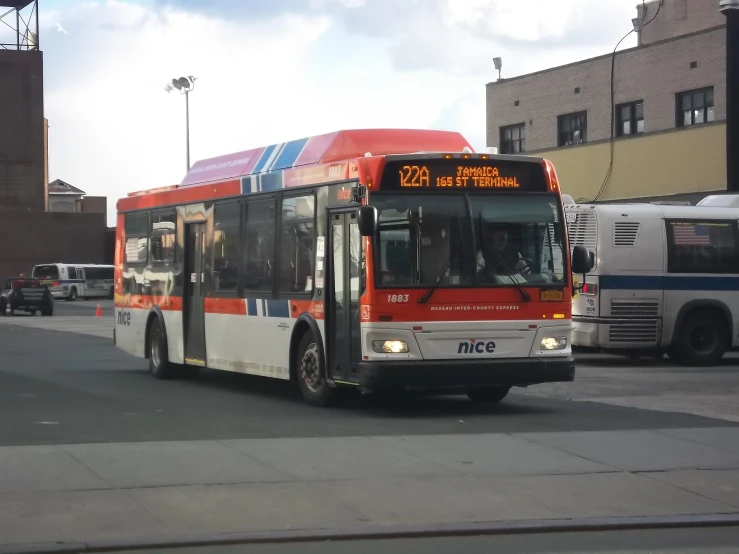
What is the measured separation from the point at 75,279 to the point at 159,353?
5667 cm

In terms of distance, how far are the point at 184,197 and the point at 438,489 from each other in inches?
399

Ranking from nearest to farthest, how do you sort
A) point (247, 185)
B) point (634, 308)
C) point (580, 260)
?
point (580, 260) → point (247, 185) → point (634, 308)

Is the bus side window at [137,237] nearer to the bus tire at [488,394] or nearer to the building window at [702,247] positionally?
the bus tire at [488,394]

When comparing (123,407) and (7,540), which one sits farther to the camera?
(123,407)

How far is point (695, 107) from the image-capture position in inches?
1508

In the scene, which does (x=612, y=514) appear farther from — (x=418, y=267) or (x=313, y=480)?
(x=418, y=267)

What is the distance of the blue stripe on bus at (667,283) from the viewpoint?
862 inches

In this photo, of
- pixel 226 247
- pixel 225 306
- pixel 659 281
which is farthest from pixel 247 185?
pixel 659 281

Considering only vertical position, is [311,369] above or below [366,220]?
below

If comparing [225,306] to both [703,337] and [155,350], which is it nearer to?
[155,350]

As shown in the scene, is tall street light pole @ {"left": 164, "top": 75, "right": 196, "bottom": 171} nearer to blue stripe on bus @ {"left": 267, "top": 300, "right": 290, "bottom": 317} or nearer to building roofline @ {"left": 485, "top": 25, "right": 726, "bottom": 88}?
building roofline @ {"left": 485, "top": 25, "right": 726, "bottom": 88}

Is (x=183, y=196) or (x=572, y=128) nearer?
(x=183, y=196)

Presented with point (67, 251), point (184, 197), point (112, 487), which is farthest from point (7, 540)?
point (67, 251)

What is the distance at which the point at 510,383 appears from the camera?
13.9 m
